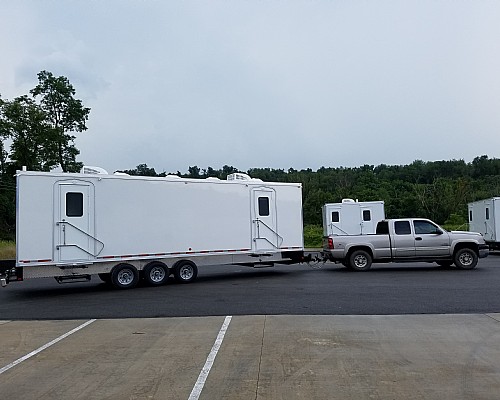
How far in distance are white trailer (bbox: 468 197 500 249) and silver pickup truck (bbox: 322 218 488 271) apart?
20.6 feet

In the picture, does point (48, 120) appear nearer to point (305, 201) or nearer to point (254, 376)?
point (305, 201)

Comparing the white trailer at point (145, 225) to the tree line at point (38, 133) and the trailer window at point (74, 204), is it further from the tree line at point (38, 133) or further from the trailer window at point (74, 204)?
the tree line at point (38, 133)

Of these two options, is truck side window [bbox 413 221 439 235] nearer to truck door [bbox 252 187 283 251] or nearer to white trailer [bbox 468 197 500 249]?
truck door [bbox 252 187 283 251]

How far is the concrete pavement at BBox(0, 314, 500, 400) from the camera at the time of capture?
621cm

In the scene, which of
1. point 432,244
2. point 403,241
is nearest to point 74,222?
point 403,241

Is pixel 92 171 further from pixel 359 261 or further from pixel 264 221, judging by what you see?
pixel 359 261

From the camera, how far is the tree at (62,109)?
4702 centimetres

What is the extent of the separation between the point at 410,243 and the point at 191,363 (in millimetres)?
13960

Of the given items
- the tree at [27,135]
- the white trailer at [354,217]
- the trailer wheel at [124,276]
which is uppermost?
the tree at [27,135]

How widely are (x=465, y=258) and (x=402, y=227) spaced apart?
7.93 feet

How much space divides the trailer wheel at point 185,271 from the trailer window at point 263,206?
9.61 feet

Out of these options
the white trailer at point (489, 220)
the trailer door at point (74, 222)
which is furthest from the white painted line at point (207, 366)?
the white trailer at point (489, 220)

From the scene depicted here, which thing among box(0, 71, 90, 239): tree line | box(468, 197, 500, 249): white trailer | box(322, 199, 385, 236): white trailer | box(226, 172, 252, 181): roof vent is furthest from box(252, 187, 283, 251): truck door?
box(0, 71, 90, 239): tree line

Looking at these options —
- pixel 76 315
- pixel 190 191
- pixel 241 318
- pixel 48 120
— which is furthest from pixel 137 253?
pixel 48 120
